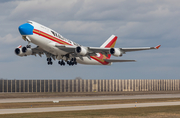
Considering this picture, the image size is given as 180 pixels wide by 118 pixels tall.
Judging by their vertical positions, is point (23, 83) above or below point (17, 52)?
below

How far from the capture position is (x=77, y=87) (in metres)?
110

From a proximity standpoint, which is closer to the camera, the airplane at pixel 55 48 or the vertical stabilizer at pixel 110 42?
the airplane at pixel 55 48

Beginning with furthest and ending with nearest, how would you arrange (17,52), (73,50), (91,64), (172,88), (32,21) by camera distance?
(172,88)
(91,64)
(17,52)
(73,50)
(32,21)

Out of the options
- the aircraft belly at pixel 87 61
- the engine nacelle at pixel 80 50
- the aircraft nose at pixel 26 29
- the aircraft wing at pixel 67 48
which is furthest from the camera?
the aircraft belly at pixel 87 61

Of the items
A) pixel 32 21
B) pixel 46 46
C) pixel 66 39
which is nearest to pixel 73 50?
pixel 66 39

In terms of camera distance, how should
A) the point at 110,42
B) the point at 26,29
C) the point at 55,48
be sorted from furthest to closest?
the point at 110,42 < the point at 55,48 < the point at 26,29

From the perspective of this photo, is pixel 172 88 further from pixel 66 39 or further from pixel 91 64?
pixel 66 39

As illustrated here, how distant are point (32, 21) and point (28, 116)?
25.4m

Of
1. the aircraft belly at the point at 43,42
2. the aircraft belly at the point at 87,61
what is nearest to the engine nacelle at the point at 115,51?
the aircraft belly at the point at 43,42

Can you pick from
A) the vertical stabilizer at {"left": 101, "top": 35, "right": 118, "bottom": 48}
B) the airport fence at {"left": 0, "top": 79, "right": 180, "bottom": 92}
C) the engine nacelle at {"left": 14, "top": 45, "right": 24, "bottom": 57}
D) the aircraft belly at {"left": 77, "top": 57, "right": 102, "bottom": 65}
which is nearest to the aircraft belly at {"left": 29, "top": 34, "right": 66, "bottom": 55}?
the engine nacelle at {"left": 14, "top": 45, "right": 24, "bottom": 57}

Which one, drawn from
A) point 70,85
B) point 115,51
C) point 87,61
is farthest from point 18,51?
point 70,85

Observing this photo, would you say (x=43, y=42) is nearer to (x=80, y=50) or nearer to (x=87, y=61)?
(x=80, y=50)

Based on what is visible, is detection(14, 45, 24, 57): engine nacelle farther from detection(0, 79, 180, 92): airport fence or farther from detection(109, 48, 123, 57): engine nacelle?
detection(0, 79, 180, 92): airport fence

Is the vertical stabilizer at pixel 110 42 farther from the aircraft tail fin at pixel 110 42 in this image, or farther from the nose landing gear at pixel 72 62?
the nose landing gear at pixel 72 62
